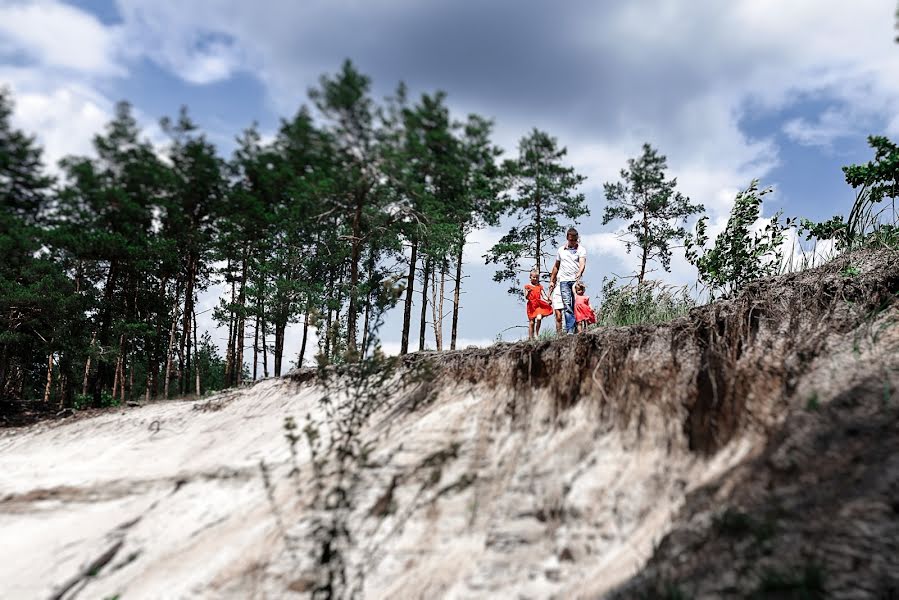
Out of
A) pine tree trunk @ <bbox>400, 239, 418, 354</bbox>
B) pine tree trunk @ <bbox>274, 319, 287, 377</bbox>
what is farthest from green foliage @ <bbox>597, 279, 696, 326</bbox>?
pine tree trunk @ <bbox>274, 319, 287, 377</bbox>

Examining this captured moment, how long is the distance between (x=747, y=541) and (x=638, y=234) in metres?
27.2

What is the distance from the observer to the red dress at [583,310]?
9617mm

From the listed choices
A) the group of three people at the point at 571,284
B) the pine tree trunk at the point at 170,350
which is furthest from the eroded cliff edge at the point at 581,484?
the pine tree trunk at the point at 170,350

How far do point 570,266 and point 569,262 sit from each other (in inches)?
3.2

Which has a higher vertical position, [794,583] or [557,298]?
[557,298]

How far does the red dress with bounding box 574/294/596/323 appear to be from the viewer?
379 inches

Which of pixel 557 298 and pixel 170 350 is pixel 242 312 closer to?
pixel 170 350

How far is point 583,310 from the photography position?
972cm

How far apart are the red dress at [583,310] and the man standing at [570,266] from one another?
0.30 ft

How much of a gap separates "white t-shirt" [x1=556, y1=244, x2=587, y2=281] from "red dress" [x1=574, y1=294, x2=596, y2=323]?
0.41 m

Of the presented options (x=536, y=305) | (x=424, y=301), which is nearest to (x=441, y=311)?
(x=424, y=301)

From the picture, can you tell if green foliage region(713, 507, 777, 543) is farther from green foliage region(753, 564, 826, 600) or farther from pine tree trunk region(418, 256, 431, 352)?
pine tree trunk region(418, 256, 431, 352)

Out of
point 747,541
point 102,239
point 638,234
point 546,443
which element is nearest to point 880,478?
point 747,541

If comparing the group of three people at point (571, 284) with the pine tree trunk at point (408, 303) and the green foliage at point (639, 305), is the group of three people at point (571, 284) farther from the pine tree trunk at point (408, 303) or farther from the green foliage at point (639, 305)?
the pine tree trunk at point (408, 303)
